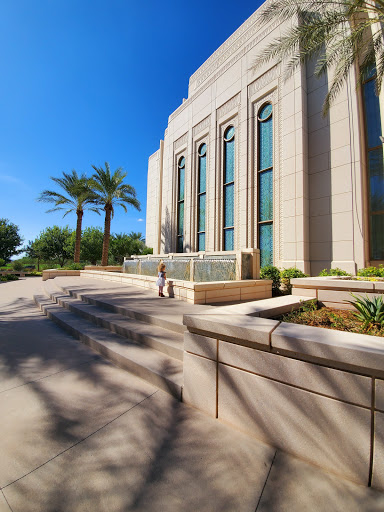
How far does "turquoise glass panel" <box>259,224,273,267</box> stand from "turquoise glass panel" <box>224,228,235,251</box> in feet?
7.44

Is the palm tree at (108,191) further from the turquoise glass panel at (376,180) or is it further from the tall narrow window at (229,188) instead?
the turquoise glass panel at (376,180)

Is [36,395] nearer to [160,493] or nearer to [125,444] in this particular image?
[125,444]

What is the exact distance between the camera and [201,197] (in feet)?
62.2

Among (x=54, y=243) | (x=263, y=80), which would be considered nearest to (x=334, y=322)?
(x=263, y=80)

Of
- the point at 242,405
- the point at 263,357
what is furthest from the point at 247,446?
the point at 263,357

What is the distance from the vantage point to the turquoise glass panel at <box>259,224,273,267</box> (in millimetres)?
13738

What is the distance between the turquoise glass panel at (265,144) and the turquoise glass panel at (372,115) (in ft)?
15.5

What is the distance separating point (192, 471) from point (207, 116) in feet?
69.4

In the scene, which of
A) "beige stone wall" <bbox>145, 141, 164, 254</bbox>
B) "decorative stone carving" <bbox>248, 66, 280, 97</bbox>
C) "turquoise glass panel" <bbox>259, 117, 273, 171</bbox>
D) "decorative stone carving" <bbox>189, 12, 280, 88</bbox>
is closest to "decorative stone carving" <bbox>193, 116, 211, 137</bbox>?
"decorative stone carving" <bbox>248, 66, 280, 97</bbox>

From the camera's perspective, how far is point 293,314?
146 inches

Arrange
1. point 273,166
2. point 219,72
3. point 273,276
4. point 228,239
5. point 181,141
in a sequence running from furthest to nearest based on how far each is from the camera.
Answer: point 181,141
point 219,72
point 228,239
point 273,166
point 273,276

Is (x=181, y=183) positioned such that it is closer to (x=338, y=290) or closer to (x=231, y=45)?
(x=231, y=45)

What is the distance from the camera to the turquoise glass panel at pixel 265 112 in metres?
14.3

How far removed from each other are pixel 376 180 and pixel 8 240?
44405mm
